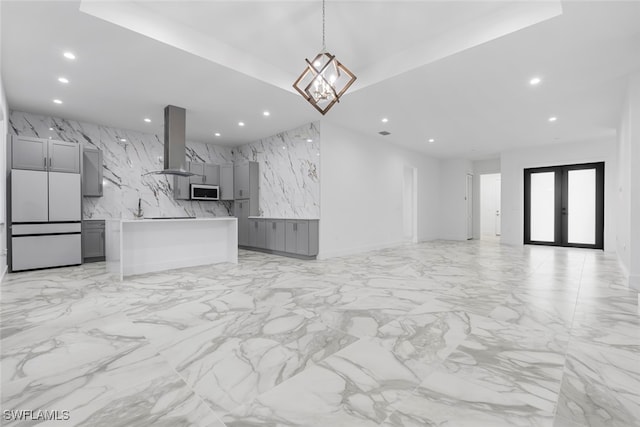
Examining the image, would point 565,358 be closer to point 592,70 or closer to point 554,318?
point 554,318

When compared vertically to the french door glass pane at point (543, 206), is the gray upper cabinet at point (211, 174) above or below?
above

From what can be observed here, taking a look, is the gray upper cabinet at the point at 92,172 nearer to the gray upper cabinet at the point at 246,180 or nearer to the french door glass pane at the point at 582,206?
the gray upper cabinet at the point at 246,180

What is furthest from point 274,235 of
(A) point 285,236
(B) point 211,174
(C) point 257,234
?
(B) point 211,174

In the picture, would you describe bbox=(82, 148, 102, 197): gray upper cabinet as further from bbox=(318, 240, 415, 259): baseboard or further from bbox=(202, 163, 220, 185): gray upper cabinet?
bbox=(318, 240, 415, 259): baseboard

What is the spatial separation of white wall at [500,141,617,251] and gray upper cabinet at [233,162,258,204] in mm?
7255

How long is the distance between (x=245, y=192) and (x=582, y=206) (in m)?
8.83

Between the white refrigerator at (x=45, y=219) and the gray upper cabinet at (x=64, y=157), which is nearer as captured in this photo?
the white refrigerator at (x=45, y=219)

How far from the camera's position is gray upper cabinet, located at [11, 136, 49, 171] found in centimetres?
478

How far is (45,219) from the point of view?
4.97m

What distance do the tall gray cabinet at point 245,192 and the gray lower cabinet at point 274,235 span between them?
79cm

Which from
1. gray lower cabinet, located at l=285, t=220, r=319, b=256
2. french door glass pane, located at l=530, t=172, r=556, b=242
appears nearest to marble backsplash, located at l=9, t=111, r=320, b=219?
gray lower cabinet, located at l=285, t=220, r=319, b=256

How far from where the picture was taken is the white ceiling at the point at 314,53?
2967 mm

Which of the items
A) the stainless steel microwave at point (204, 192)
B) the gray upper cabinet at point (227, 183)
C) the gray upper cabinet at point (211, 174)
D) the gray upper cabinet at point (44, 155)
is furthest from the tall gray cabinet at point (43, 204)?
the gray upper cabinet at point (227, 183)

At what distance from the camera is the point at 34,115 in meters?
5.45
